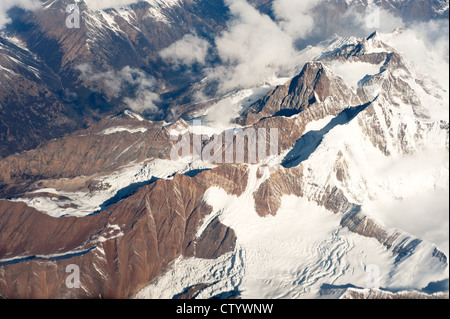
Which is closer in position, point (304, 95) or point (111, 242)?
point (111, 242)

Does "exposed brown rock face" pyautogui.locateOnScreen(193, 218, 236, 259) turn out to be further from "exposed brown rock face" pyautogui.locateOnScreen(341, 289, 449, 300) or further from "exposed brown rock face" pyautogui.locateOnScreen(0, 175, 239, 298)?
"exposed brown rock face" pyautogui.locateOnScreen(341, 289, 449, 300)

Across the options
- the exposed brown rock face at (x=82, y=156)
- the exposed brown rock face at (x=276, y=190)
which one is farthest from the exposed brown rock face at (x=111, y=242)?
A: the exposed brown rock face at (x=82, y=156)

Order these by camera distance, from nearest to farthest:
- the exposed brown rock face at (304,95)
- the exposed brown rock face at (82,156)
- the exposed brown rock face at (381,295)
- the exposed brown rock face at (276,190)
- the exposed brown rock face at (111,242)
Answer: the exposed brown rock face at (381,295) → the exposed brown rock face at (111,242) → the exposed brown rock face at (276,190) → the exposed brown rock face at (82,156) → the exposed brown rock face at (304,95)

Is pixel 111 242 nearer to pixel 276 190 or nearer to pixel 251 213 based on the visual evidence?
pixel 251 213

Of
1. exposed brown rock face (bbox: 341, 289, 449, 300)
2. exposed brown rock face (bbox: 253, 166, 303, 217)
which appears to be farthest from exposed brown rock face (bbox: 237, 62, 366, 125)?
exposed brown rock face (bbox: 341, 289, 449, 300)

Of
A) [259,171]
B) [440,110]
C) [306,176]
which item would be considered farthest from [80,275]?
[440,110]

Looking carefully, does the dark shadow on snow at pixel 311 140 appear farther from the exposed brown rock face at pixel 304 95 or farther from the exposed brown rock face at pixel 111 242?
the exposed brown rock face at pixel 111 242

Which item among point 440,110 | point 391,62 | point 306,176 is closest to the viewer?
point 306,176

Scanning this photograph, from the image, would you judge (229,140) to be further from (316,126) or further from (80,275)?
(80,275)

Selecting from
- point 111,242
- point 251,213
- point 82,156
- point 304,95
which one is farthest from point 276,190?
point 82,156
